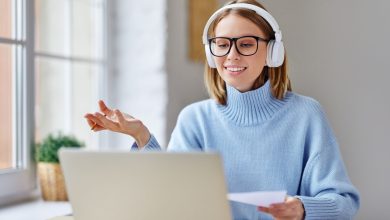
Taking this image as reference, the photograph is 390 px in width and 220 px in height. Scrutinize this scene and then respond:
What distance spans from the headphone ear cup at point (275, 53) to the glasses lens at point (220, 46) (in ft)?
0.34

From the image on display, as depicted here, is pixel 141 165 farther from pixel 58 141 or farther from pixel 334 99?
pixel 334 99

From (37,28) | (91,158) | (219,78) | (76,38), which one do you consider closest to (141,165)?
(91,158)

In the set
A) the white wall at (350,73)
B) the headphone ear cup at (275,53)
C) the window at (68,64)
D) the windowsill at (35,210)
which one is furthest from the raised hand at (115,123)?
the white wall at (350,73)

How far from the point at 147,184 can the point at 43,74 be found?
126 cm

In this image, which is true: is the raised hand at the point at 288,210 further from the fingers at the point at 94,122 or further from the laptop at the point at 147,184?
the fingers at the point at 94,122

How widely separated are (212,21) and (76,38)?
40.1 inches

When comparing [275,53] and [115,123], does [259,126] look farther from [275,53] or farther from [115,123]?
[115,123]

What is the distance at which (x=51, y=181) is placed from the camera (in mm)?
1864

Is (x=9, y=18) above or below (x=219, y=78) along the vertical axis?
above

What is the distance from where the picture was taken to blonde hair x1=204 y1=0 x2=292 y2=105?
1.33 metres

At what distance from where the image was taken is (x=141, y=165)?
3.00 feet

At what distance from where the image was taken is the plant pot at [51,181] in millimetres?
1858

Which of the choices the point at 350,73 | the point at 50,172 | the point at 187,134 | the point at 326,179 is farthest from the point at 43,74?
the point at 350,73

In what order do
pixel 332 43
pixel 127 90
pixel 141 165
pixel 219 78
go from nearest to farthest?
1. pixel 141 165
2. pixel 219 78
3. pixel 127 90
4. pixel 332 43
